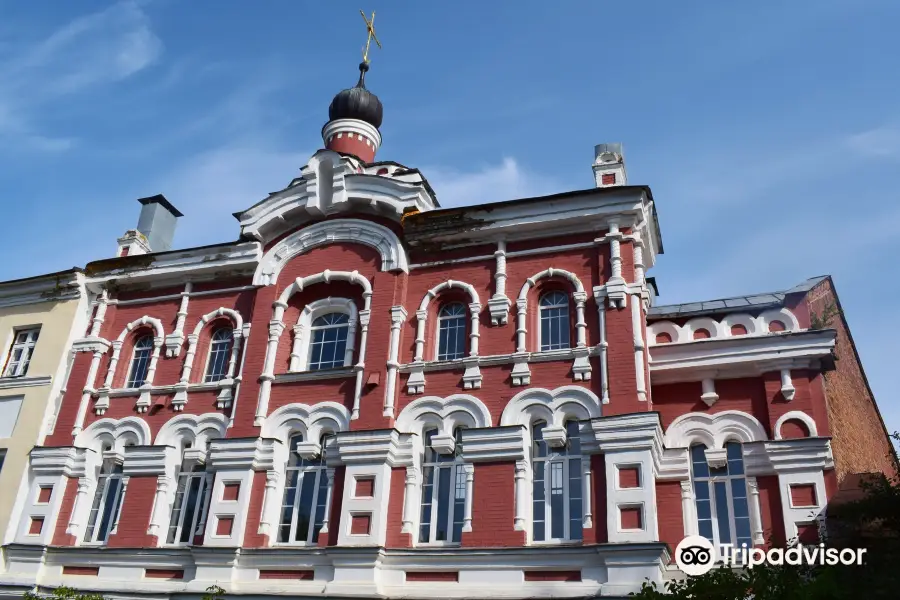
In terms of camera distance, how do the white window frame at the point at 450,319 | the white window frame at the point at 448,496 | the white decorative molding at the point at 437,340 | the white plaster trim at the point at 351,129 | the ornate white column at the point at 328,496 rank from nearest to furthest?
the white window frame at the point at 448,496, the ornate white column at the point at 328,496, the white decorative molding at the point at 437,340, the white window frame at the point at 450,319, the white plaster trim at the point at 351,129

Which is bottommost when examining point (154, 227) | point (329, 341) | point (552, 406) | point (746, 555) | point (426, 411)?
point (746, 555)

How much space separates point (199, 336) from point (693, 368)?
34.2ft

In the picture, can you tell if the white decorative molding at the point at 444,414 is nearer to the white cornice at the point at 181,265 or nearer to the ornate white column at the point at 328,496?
the ornate white column at the point at 328,496

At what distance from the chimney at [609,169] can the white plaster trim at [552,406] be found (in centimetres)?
464

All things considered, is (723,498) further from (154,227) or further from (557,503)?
(154,227)

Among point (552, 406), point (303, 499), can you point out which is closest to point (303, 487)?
point (303, 499)

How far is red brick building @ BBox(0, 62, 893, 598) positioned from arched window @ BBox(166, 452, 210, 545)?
46 millimetres

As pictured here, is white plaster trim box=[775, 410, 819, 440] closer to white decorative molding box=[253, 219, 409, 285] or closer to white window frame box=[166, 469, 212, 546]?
white decorative molding box=[253, 219, 409, 285]

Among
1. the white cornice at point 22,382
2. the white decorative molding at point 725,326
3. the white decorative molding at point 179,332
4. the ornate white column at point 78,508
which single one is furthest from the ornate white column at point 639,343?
the white cornice at point 22,382

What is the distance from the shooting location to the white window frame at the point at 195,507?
1684cm

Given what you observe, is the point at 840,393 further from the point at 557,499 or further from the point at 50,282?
the point at 50,282

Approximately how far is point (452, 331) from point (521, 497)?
3.89m

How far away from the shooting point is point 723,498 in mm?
14586

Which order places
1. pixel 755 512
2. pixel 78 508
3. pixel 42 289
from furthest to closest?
pixel 42 289 → pixel 78 508 → pixel 755 512
